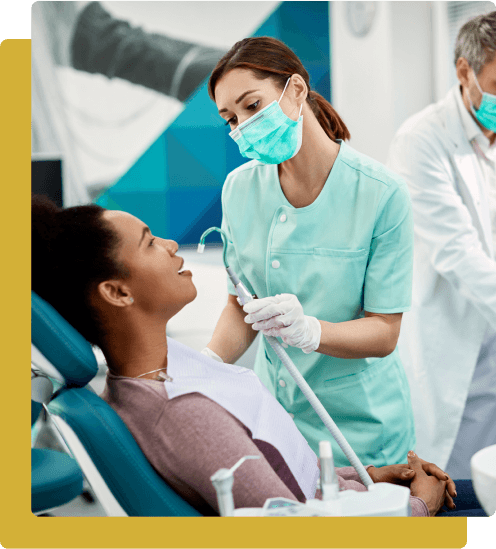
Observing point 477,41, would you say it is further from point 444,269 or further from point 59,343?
point 59,343

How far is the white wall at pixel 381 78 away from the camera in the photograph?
5.07 feet

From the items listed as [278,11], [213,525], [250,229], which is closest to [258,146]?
[250,229]

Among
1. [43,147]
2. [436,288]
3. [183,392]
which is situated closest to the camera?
[183,392]

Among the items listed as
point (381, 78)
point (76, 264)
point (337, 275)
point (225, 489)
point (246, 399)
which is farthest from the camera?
point (381, 78)

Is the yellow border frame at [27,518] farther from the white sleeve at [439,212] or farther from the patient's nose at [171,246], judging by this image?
the white sleeve at [439,212]

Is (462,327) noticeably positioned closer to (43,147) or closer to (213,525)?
(213,525)

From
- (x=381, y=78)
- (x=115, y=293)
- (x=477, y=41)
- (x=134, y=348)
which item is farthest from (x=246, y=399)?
(x=477, y=41)

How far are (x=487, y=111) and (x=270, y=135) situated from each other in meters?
0.59

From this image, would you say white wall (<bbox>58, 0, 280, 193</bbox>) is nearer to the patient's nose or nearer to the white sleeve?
the patient's nose

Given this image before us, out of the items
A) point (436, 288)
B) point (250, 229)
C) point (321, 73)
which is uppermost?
point (321, 73)

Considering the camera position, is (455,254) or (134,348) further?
(455,254)

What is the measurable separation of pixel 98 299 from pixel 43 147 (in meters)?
0.45

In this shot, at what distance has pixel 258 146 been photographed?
142 centimetres

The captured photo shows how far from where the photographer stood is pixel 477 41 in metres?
1.54
